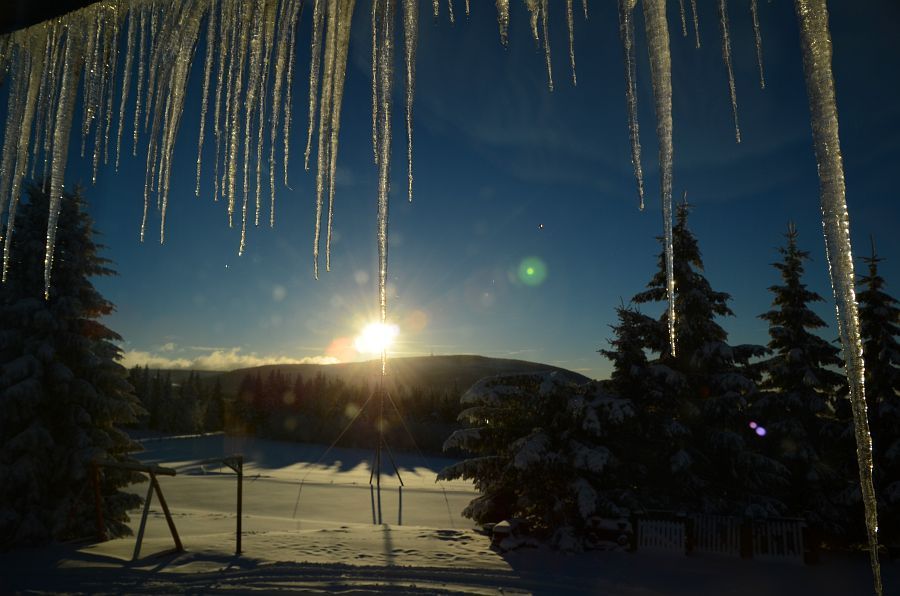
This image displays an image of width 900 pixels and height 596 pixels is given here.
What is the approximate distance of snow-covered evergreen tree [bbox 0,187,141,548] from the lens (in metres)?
13.0

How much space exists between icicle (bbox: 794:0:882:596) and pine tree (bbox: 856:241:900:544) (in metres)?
16.3

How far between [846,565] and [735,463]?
3.28m

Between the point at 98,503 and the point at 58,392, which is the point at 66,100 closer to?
the point at 98,503

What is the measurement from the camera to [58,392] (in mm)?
13906

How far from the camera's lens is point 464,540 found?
13961mm

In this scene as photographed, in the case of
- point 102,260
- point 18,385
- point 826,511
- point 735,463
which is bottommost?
point 826,511

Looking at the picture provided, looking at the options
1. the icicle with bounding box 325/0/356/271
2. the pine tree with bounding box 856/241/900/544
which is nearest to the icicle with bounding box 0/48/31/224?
the icicle with bounding box 325/0/356/271

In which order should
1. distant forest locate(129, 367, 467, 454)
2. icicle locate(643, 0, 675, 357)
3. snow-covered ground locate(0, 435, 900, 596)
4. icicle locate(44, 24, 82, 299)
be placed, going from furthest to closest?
1. distant forest locate(129, 367, 467, 454)
2. snow-covered ground locate(0, 435, 900, 596)
3. icicle locate(44, 24, 82, 299)
4. icicle locate(643, 0, 675, 357)

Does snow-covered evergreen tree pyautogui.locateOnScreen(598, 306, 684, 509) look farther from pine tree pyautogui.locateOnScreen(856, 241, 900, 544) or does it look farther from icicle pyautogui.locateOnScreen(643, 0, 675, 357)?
icicle pyautogui.locateOnScreen(643, 0, 675, 357)

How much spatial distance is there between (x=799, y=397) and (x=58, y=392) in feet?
66.9

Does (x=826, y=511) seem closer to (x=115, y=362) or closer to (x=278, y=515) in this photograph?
(x=278, y=515)

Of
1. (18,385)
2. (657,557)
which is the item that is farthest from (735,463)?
A: (18,385)

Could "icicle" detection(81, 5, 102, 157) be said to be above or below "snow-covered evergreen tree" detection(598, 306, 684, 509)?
above

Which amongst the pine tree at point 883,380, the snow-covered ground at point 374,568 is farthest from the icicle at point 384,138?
the pine tree at point 883,380
